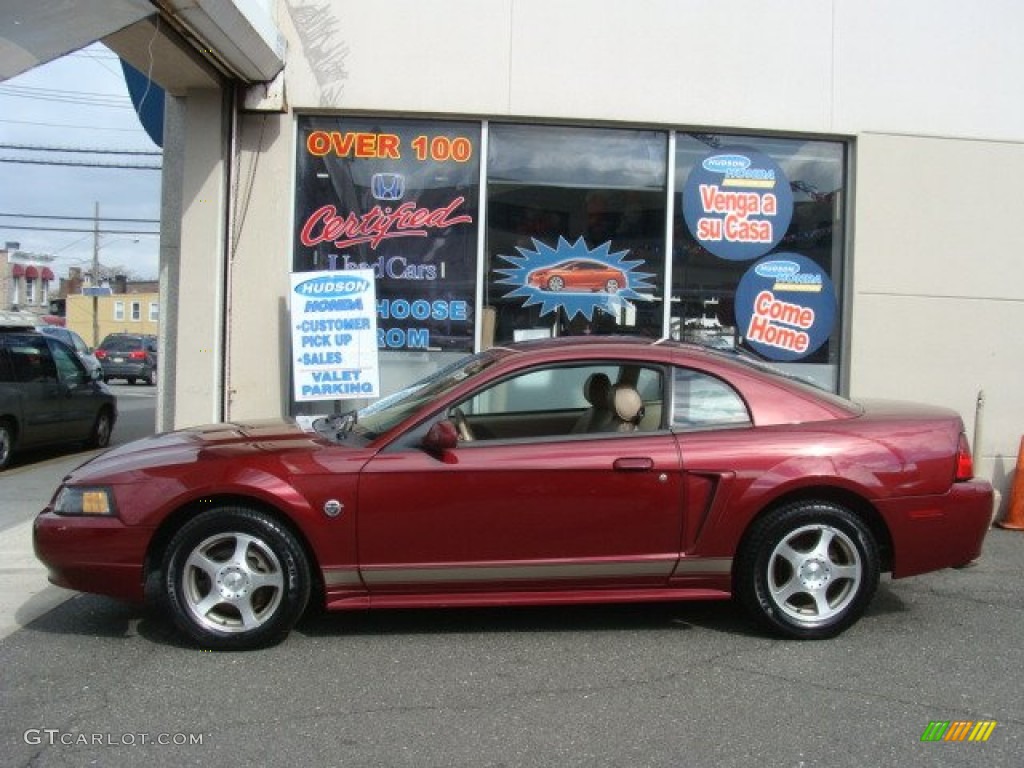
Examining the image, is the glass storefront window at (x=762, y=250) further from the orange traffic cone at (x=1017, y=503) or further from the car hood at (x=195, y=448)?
the car hood at (x=195, y=448)

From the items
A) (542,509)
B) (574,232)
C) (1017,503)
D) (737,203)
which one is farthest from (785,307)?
(542,509)

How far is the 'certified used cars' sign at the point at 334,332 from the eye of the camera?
7.52 m

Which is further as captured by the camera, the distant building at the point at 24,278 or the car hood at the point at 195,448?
the distant building at the point at 24,278

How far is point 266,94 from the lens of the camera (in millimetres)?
7863

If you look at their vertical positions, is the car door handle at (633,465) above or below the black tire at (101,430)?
above

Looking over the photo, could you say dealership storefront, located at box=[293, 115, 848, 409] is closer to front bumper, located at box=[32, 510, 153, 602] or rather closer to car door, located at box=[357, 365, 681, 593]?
car door, located at box=[357, 365, 681, 593]

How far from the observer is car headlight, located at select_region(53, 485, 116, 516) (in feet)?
14.4

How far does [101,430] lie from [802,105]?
398 inches

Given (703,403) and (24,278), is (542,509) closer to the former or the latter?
(703,403)

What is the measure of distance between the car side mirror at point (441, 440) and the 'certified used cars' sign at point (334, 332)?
3171 mm

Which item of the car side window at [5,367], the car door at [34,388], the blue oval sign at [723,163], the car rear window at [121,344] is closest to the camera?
the blue oval sign at [723,163]

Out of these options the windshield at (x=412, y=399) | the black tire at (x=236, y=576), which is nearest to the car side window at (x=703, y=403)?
the windshield at (x=412, y=399)

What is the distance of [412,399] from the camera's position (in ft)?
16.3

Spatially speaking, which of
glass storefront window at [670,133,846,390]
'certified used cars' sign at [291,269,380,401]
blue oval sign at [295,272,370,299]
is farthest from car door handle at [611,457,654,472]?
glass storefront window at [670,133,846,390]
